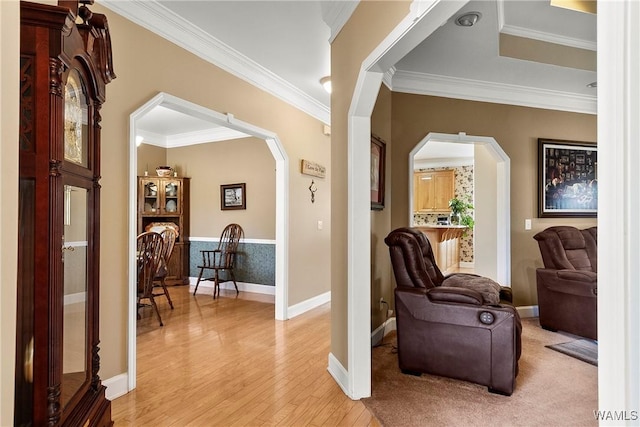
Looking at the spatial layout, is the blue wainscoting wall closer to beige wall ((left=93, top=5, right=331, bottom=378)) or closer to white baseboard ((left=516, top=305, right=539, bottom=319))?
beige wall ((left=93, top=5, right=331, bottom=378))

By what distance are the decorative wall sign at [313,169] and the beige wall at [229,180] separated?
96cm

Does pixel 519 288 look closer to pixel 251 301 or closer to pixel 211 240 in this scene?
pixel 251 301

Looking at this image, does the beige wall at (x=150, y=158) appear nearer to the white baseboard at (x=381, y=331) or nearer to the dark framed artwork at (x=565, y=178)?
the white baseboard at (x=381, y=331)

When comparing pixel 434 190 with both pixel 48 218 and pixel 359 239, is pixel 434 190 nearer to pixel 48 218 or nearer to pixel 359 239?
pixel 359 239

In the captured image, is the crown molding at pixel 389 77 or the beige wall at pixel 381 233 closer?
the beige wall at pixel 381 233

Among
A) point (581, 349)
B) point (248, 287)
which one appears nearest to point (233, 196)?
point (248, 287)

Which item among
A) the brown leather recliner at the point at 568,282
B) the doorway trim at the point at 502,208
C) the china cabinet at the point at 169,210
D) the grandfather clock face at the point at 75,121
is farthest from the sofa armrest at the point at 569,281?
the china cabinet at the point at 169,210

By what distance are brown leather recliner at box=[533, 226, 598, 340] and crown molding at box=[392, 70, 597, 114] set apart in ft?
5.25

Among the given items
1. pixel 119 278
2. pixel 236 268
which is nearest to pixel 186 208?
pixel 236 268

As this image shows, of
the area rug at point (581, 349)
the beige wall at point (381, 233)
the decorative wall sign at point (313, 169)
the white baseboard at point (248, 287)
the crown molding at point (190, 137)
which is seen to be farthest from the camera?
the crown molding at point (190, 137)

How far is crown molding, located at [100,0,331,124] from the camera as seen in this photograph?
253 cm

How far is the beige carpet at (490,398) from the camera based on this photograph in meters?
2.08

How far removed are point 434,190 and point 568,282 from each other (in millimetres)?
6315

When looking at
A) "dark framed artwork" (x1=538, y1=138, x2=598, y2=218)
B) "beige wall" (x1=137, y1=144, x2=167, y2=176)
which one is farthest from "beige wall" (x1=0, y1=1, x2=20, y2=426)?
"beige wall" (x1=137, y1=144, x2=167, y2=176)
